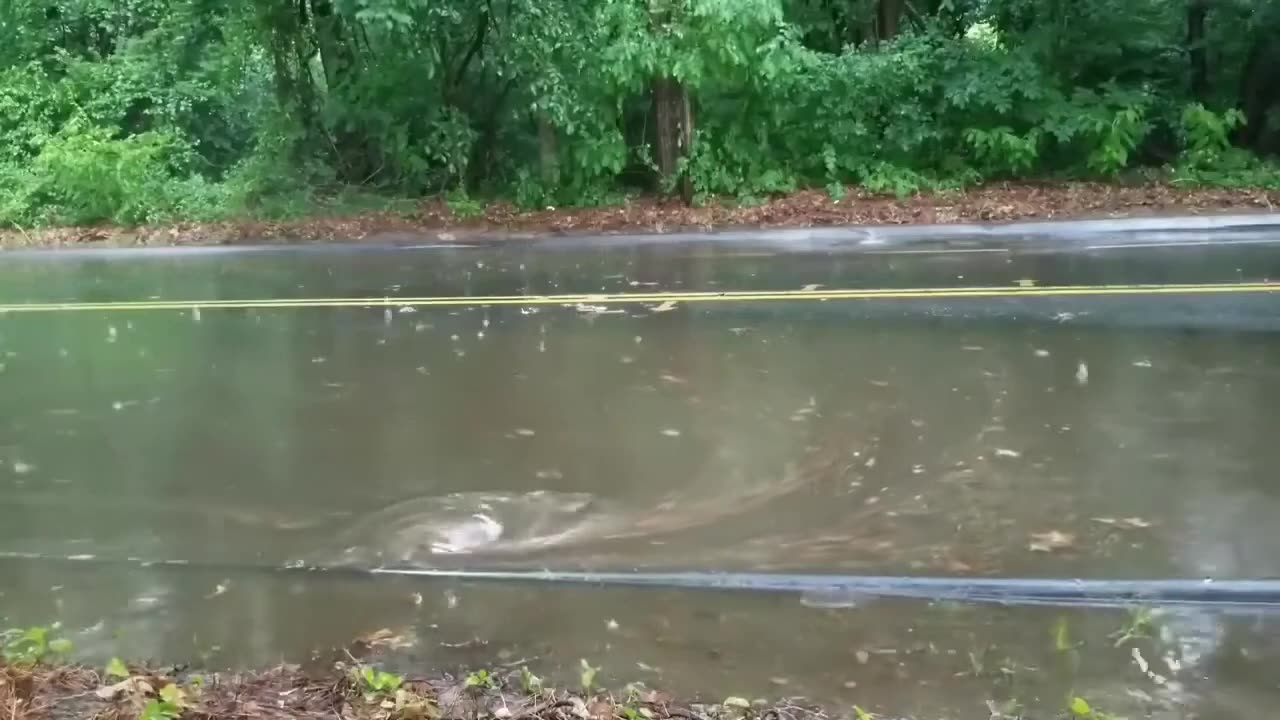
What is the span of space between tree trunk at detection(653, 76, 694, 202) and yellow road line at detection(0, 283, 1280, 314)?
5.11 m

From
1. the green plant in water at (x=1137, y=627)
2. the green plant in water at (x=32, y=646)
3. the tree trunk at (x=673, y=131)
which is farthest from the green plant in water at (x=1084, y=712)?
the tree trunk at (x=673, y=131)

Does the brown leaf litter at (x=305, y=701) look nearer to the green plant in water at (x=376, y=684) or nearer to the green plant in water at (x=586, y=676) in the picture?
the green plant in water at (x=376, y=684)

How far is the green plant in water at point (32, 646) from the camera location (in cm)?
378

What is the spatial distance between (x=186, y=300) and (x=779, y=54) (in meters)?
7.90

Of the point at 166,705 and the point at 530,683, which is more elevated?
the point at 166,705

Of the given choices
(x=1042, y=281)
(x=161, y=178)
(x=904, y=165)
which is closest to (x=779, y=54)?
(x=904, y=165)

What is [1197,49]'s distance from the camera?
15.4 m

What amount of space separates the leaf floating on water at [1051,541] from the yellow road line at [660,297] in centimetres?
462

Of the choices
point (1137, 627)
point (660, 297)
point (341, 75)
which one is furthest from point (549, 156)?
point (1137, 627)

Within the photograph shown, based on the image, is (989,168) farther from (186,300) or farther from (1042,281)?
(186,300)

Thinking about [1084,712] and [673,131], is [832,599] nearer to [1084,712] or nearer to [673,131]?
[1084,712]

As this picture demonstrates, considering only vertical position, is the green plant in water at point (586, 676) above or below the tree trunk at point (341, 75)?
below

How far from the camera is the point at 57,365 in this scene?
8461 mm

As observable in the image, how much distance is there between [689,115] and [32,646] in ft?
39.0
